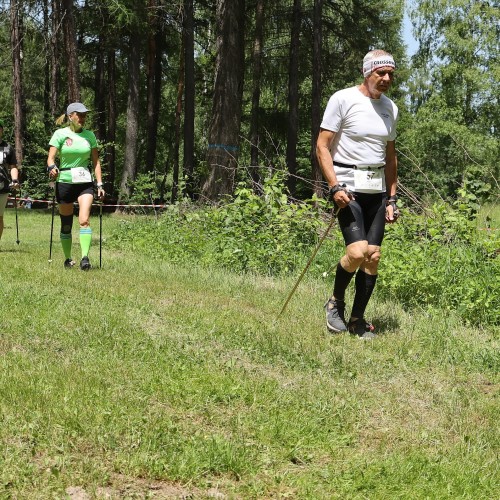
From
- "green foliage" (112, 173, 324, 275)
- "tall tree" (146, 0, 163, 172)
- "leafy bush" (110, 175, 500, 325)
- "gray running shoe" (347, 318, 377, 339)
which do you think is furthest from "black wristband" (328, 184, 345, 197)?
"tall tree" (146, 0, 163, 172)

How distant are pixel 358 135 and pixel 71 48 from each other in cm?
1276

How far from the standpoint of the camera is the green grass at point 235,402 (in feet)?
10.2

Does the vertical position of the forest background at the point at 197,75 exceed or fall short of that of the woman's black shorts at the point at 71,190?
it exceeds it

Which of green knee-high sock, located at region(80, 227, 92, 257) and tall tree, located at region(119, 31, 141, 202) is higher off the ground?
tall tree, located at region(119, 31, 141, 202)

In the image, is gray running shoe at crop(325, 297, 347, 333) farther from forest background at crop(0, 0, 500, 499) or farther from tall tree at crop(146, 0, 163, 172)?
tall tree at crop(146, 0, 163, 172)

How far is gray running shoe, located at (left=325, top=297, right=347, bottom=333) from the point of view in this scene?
5.96 meters

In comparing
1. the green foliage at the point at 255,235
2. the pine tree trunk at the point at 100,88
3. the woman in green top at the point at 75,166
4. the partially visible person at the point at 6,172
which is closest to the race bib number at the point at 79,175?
the woman in green top at the point at 75,166

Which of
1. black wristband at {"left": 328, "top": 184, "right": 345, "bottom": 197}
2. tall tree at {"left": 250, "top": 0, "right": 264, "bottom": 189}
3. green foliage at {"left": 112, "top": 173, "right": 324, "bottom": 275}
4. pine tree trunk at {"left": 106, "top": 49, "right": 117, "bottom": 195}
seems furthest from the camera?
pine tree trunk at {"left": 106, "top": 49, "right": 117, "bottom": 195}

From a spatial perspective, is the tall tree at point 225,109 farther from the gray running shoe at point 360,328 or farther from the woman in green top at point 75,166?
the gray running shoe at point 360,328

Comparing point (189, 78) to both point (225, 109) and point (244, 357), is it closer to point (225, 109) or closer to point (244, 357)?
point (225, 109)

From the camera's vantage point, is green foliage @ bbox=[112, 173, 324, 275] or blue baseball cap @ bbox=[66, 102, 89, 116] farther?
green foliage @ bbox=[112, 173, 324, 275]

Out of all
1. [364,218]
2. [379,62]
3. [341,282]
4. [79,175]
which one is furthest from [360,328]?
[79,175]

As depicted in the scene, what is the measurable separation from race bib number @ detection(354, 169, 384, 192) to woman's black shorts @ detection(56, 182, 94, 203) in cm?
448

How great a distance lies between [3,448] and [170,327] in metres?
2.66
